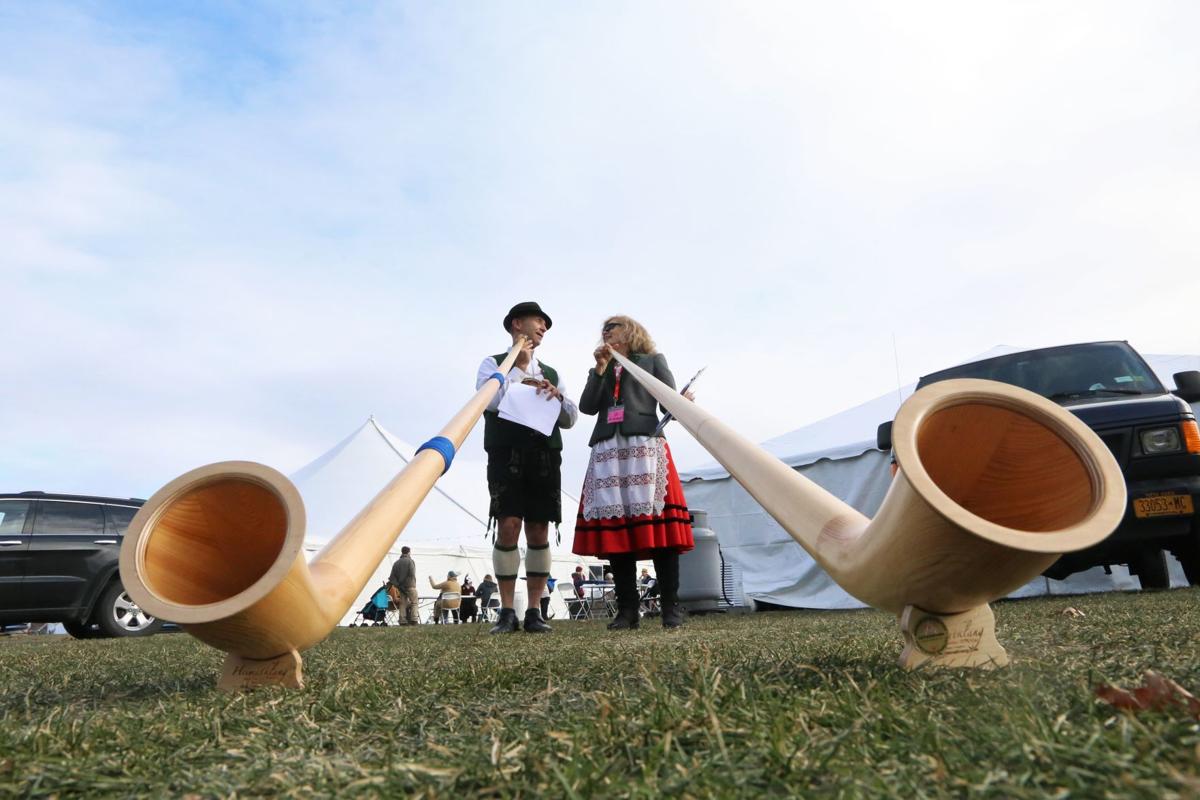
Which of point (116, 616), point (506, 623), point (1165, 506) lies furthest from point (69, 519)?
point (1165, 506)

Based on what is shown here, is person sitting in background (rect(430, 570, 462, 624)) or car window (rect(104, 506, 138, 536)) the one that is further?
person sitting in background (rect(430, 570, 462, 624))

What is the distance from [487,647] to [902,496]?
224cm

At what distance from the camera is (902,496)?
126cm

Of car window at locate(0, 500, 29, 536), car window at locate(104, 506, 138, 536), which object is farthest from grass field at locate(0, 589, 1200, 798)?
car window at locate(104, 506, 138, 536)

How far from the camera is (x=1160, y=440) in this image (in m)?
4.82

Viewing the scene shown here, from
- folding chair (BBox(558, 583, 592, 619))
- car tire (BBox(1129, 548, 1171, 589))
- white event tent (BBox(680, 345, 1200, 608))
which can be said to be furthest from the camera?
folding chair (BBox(558, 583, 592, 619))

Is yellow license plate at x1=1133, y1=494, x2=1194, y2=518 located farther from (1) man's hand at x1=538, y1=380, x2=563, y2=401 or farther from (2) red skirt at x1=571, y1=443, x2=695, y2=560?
(1) man's hand at x1=538, y1=380, x2=563, y2=401

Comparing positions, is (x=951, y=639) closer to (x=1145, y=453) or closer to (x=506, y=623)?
(x=506, y=623)

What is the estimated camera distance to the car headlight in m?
4.79

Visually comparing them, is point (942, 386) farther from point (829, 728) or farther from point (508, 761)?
point (508, 761)

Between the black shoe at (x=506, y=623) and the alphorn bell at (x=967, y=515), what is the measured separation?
3437 mm

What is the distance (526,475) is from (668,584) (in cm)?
111

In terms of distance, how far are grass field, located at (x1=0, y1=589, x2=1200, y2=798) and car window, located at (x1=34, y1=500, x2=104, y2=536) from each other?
785cm

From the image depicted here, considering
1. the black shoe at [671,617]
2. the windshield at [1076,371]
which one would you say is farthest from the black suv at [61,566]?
the windshield at [1076,371]
